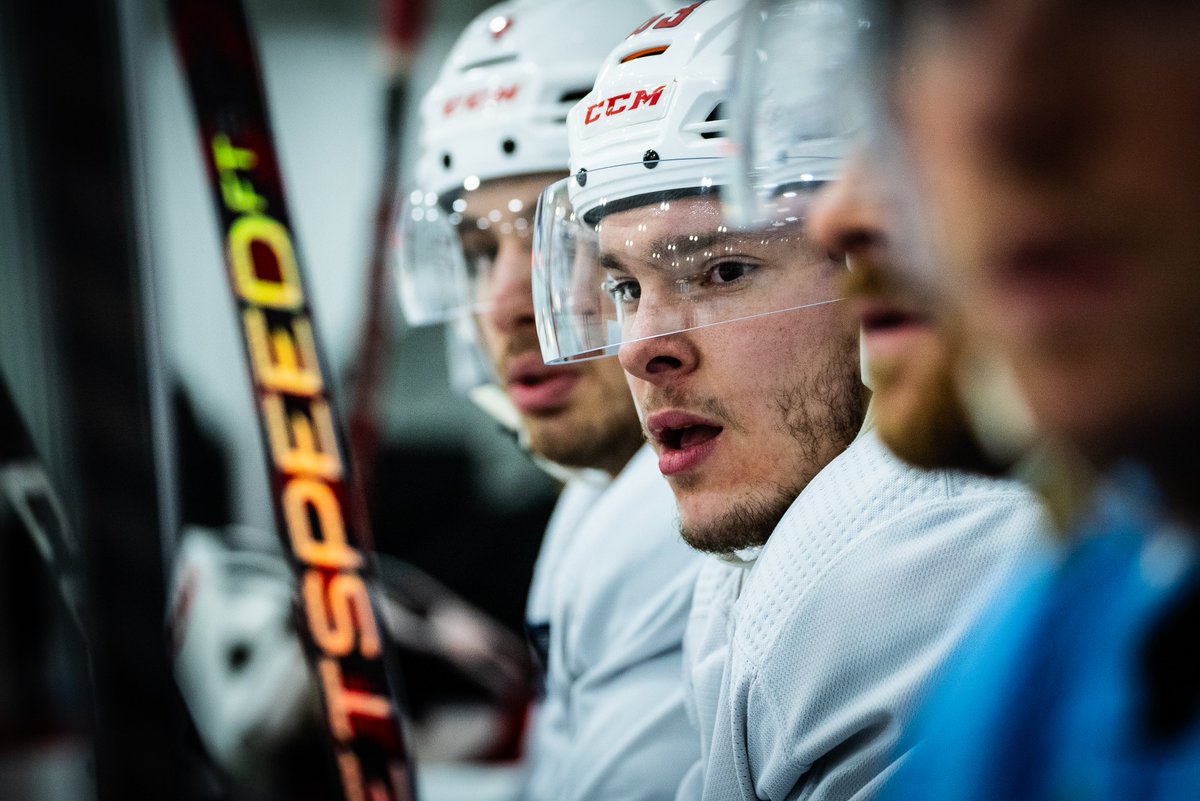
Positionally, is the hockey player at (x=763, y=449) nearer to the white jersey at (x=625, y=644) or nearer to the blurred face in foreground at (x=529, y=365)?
the white jersey at (x=625, y=644)

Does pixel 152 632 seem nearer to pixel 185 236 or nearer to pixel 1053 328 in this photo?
pixel 1053 328

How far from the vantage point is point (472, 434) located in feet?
13.4

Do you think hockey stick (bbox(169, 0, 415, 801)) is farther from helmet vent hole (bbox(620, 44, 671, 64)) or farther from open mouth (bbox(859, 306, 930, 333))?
open mouth (bbox(859, 306, 930, 333))

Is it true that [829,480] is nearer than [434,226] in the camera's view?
Yes

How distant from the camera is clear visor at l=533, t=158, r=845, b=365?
3.14 ft

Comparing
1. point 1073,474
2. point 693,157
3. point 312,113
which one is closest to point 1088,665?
point 1073,474

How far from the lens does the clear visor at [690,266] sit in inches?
37.6

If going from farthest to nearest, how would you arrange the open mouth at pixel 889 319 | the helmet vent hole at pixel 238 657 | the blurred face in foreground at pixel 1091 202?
the helmet vent hole at pixel 238 657 → the open mouth at pixel 889 319 → the blurred face in foreground at pixel 1091 202

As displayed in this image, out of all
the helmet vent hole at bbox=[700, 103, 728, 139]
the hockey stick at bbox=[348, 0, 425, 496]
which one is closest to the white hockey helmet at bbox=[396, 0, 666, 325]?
the helmet vent hole at bbox=[700, 103, 728, 139]

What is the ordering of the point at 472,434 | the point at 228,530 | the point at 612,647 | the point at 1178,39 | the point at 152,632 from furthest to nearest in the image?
the point at 472,434, the point at 228,530, the point at 152,632, the point at 612,647, the point at 1178,39

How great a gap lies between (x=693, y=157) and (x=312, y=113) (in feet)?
10.8

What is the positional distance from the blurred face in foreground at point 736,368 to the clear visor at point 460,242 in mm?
432

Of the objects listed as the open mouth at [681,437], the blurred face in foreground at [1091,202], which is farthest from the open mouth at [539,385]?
the blurred face in foreground at [1091,202]

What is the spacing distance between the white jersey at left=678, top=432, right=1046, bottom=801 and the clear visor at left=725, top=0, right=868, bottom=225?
22 centimetres
